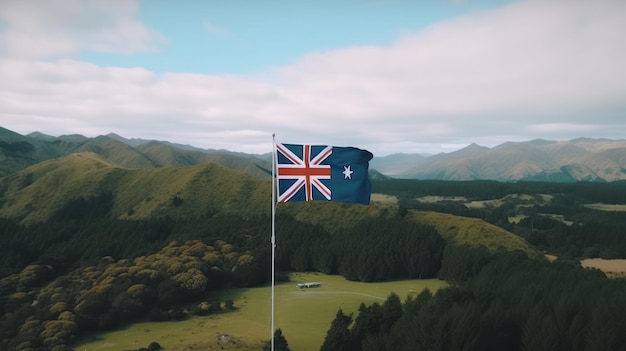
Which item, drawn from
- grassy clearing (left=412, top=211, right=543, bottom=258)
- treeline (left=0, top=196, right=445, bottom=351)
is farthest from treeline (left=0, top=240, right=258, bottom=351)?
grassy clearing (left=412, top=211, right=543, bottom=258)

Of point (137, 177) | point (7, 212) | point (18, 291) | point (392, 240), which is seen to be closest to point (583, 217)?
point (392, 240)

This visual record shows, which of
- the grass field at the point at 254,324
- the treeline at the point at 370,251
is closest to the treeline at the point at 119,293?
the grass field at the point at 254,324

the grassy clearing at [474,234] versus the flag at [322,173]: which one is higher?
the flag at [322,173]

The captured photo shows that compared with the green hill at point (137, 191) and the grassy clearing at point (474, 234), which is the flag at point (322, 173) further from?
the green hill at point (137, 191)

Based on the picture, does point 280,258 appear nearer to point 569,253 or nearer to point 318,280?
point 318,280

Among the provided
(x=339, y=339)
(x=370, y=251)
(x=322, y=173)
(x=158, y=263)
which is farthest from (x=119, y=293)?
(x=322, y=173)

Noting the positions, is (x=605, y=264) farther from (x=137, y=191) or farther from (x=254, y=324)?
(x=137, y=191)
